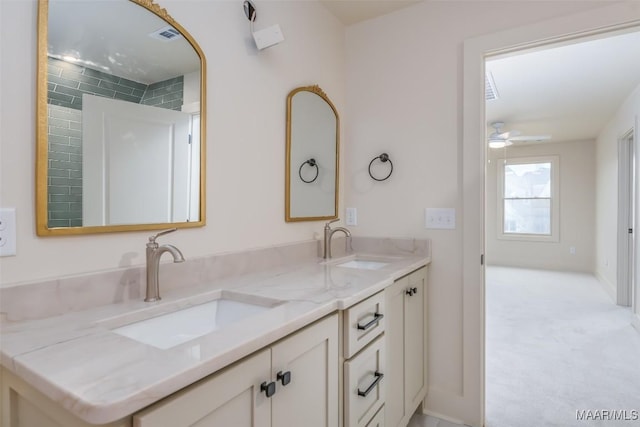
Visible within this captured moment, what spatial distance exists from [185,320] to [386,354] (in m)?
0.84

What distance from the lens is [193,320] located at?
1180 millimetres

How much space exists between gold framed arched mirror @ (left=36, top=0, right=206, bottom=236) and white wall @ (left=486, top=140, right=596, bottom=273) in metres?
6.84

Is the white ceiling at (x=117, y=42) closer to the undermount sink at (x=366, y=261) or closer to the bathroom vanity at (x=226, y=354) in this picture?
the bathroom vanity at (x=226, y=354)

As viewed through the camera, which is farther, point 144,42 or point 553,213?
point 553,213

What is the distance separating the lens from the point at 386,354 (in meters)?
1.51

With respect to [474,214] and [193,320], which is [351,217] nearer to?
[474,214]

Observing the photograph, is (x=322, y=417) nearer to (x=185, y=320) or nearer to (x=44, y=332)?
(x=185, y=320)

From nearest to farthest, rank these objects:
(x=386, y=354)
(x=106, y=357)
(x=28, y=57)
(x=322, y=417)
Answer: (x=106, y=357), (x=28, y=57), (x=322, y=417), (x=386, y=354)

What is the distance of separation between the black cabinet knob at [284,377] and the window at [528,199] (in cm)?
717

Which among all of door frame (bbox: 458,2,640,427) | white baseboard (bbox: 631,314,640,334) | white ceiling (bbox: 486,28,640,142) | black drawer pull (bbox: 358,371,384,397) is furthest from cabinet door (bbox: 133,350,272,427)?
white baseboard (bbox: 631,314,640,334)

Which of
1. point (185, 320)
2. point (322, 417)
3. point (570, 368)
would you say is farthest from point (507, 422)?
point (185, 320)

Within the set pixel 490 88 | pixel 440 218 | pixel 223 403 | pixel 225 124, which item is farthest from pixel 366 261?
pixel 490 88

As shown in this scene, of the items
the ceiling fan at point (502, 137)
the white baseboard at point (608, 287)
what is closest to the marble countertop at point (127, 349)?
the ceiling fan at point (502, 137)

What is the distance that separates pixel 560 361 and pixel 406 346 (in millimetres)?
1772
